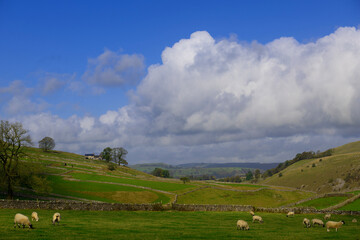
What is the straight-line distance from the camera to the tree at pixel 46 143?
193500 mm

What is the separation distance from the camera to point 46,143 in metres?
194

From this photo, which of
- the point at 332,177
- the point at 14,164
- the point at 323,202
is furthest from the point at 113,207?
the point at 332,177

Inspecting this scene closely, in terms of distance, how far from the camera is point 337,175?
171m

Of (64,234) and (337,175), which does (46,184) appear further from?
(337,175)

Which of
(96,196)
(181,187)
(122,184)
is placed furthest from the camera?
→ (181,187)

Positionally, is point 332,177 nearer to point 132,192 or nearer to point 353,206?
point 353,206

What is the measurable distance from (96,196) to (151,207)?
3777 cm

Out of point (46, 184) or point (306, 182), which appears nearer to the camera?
point (46, 184)

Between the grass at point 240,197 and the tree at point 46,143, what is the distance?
113 m

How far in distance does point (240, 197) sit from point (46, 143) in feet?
419

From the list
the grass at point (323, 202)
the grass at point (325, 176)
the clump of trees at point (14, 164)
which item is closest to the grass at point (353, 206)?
the grass at point (323, 202)

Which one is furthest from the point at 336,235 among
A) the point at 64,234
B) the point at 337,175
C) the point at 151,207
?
the point at 337,175

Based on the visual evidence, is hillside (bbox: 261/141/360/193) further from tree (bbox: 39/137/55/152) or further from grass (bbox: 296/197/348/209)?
tree (bbox: 39/137/55/152)

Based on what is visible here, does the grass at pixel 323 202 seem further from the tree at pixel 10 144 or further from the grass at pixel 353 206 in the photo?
the tree at pixel 10 144
